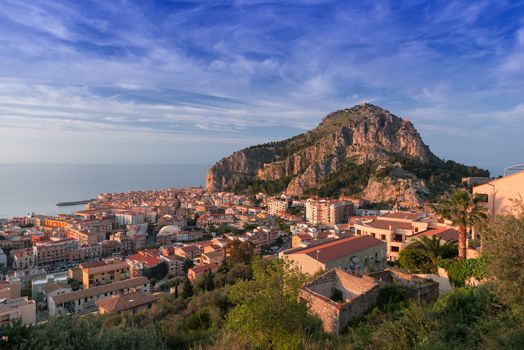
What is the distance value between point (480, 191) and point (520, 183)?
213 centimetres

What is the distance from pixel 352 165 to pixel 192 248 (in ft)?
171

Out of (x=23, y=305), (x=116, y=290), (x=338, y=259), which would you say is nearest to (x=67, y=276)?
(x=116, y=290)

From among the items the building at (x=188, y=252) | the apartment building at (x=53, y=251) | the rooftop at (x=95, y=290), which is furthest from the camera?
the apartment building at (x=53, y=251)

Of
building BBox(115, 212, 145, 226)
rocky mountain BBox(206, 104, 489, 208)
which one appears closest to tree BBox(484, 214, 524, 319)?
rocky mountain BBox(206, 104, 489, 208)

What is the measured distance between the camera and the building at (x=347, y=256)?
51.5 ft

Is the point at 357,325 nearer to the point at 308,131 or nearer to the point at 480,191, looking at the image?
the point at 480,191

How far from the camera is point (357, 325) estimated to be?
8.37m

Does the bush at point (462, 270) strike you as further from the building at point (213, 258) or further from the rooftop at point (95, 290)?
the building at point (213, 258)

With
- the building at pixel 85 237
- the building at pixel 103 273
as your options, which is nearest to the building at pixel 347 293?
the building at pixel 103 273

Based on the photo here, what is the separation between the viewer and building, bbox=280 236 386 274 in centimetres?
1570

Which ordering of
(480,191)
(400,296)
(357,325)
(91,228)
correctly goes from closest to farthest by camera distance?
(357,325)
(400,296)
(480,191)
(91,228)

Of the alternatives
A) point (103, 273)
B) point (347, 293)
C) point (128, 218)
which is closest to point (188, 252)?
point (103, 273)

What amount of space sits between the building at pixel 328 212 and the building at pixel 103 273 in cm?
3039

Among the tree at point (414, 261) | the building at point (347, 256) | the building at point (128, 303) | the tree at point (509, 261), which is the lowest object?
the building at point (128, 303)
